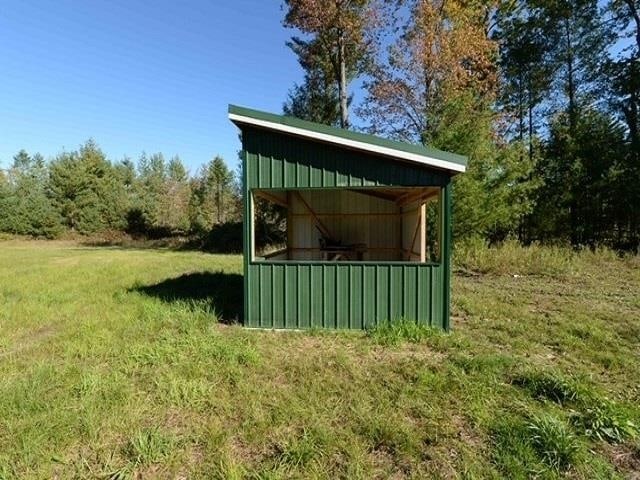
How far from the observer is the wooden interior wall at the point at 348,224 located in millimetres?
8922

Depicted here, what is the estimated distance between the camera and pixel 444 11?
14.2 meters

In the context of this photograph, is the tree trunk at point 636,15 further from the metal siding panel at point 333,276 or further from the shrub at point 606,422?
the shrub at point 606,422

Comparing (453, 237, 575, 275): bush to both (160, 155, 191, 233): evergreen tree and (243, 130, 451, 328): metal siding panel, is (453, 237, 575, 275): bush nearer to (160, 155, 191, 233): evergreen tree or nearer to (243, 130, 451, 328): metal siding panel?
(243, 130, 451, 328): metal siding panel

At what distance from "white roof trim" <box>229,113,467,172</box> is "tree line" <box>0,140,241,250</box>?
21.9 m

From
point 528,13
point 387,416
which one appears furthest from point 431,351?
point 528,13

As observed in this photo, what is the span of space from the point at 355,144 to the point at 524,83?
54.9 feet

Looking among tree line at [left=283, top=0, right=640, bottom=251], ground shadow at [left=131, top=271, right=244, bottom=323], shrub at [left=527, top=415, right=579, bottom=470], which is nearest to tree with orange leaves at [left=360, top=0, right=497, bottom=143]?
tree line at [left=283, top=0, right=640, bottom=251]

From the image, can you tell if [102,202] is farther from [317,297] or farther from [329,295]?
[329,295]

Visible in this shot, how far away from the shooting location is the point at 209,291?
7848 millimetres

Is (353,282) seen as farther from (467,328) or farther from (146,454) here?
(146,454)

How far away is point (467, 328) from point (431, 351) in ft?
4.10

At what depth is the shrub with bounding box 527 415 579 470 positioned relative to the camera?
2.40m

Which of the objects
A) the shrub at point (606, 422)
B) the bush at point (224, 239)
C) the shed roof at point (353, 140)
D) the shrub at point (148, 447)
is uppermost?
the shed roof at point (353, 140)

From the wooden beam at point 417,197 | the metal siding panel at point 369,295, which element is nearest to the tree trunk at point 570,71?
the wooden beam at point 417,197
